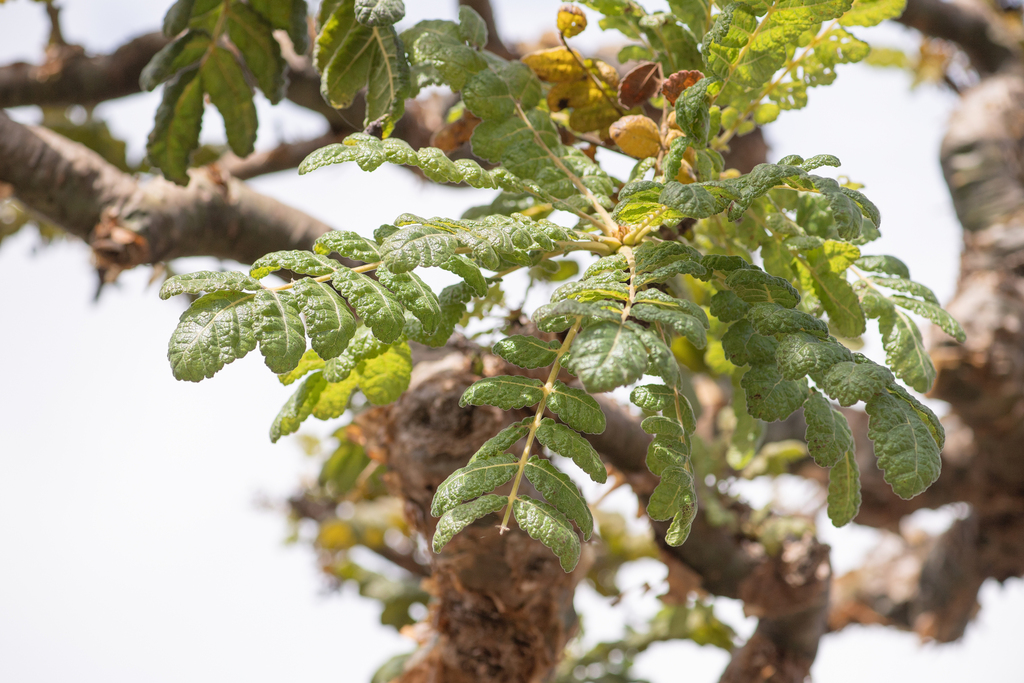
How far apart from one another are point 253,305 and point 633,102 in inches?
26.2

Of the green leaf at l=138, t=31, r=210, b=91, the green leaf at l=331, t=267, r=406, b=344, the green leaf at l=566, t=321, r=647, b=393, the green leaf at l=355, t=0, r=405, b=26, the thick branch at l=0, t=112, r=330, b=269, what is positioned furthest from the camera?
the thick branch at l=0, t=112, r=330, b=269

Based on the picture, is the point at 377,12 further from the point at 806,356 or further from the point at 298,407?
the point at 806,356

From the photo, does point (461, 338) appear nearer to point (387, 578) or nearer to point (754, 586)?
point (754, 586)

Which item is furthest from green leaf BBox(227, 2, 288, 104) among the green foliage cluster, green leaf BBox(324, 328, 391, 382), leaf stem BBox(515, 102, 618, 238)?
green leaf BBox(324, 328, 391, 382)

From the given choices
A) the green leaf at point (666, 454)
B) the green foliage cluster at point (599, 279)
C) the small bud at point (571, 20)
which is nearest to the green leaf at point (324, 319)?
the green foliage cluster at point (599, 279)

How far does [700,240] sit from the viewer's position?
44.1 inches

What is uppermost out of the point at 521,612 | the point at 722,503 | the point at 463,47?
the point at 463,47

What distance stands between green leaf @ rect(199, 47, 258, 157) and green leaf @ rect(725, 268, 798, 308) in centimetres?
93

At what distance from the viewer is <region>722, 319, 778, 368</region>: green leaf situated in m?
0.81

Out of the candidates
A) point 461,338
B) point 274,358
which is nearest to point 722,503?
point 461,338

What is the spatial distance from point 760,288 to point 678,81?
12.3 inches

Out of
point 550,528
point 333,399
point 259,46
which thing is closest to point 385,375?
point 333,399

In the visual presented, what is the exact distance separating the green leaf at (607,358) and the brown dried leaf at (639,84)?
560 mm

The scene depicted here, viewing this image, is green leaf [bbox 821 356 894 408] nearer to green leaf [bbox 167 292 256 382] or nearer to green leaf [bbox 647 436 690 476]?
green leaf [bbox 647 436 690 476]
